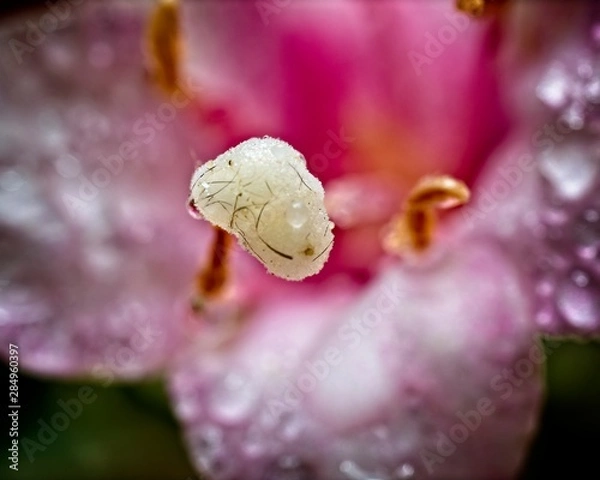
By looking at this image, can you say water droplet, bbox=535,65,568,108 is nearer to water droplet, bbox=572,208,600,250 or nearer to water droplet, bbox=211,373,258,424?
water droplet, bbox=572,208,600,250

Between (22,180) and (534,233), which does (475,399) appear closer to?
(534,233)

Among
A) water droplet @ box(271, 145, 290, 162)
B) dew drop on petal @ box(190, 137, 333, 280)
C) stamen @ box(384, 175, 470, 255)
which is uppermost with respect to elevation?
water droplet @ box(271, 145, 290, 162)

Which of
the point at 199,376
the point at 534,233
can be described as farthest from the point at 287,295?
the point at 534,233

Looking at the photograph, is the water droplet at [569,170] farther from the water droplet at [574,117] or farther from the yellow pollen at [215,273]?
the yellow pollen at [215,273]

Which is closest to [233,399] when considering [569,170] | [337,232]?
[337,232]

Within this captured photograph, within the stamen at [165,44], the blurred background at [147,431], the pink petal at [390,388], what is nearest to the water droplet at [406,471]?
the pink petal at [390,388]

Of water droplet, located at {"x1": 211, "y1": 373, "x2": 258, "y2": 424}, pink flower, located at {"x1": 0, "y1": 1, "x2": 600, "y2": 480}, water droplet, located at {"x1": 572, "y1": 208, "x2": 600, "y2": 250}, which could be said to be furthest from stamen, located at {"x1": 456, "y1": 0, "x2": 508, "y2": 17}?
water droplet, located at {"x1": 211, "y1": 373, "x2": 258, "y2": 424}

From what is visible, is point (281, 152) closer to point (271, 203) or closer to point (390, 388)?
point (271, 203)
